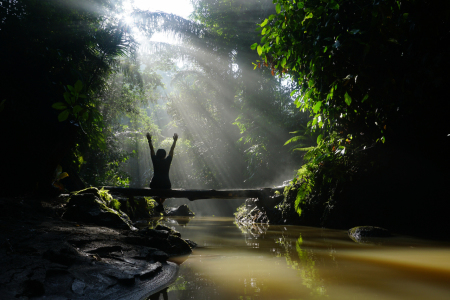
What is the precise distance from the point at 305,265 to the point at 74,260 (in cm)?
227

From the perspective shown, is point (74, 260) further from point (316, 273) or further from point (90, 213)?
point (316, 273)

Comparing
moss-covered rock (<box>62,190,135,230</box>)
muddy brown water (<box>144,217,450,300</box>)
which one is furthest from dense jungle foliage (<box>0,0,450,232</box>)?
muddy brown water (<box>144,217,450,300</box>)

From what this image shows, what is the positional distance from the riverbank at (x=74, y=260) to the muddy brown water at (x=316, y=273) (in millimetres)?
272

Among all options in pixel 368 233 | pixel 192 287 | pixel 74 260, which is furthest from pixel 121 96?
pixel 192 287

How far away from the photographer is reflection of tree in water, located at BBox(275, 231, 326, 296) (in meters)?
2.16

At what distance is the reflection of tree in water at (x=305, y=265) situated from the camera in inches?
85.0

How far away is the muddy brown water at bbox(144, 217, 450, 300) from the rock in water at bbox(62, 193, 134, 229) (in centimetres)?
143

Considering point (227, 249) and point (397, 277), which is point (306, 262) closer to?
point (397, 277)

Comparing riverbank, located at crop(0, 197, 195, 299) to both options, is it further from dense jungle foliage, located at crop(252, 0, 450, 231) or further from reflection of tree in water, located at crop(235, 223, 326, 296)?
dense jungle foliage, located at crop(252, 0, 450, 231)

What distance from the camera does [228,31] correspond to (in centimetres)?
1773

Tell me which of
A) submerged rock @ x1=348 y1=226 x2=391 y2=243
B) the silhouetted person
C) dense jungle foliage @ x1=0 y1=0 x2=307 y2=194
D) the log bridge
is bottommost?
submerged rock @ x1=348 y1=226 x2=391 y2=243

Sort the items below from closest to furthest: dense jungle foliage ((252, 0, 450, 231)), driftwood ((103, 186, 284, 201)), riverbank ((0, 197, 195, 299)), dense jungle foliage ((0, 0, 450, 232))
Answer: riverbank ((0, 197, 195, 299)) < dense jungle foliage ((252, 0, 450, 231)) < dense jungle foliage ((0, 0, 450, 232)) < driftwood ((103, 186, 284, 201))

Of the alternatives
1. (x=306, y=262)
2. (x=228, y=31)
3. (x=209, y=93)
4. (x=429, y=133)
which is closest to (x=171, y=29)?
(x=228, y=31)

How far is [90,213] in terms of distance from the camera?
14.1 ft
